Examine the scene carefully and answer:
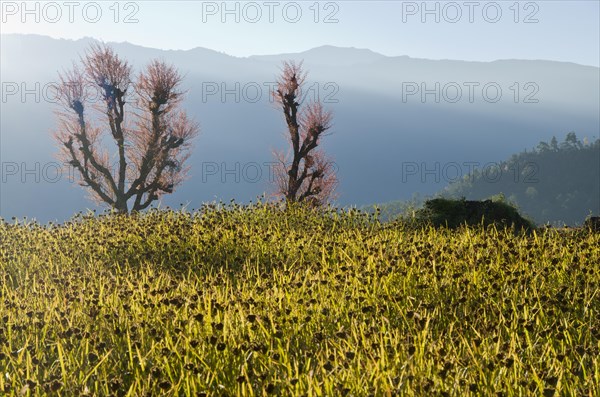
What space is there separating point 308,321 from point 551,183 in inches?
7375

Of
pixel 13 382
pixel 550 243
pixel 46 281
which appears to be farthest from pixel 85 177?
pixel 13 382

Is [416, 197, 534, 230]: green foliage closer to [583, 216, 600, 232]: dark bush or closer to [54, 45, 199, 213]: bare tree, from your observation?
[583, 216, 600, 232]: dark bush

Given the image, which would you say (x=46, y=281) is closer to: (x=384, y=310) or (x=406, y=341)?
(x=384, y=310)

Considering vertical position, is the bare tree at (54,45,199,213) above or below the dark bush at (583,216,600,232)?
above

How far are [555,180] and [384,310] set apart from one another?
18757 cm

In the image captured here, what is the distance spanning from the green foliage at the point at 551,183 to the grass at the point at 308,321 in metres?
170

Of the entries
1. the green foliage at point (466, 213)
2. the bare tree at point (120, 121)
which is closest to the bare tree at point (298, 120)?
the bare tree at point (120, 121)

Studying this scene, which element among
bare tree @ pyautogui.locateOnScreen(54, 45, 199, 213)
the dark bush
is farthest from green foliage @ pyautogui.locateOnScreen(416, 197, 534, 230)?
bare tree @ pyautogui.locateOnScreen(54, 45, 199, 213)

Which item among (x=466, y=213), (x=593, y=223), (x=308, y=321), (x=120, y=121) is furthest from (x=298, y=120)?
(x=308, y=321)

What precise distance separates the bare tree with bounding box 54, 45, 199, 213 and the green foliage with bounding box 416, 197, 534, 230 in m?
15.8

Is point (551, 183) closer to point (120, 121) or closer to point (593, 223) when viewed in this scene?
point (120, 121)

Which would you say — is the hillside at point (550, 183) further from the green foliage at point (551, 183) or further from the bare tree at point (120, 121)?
the bare tree at point (120, 121)

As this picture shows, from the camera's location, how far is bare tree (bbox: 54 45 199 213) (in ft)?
99.9

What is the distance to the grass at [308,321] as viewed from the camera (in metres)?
5.00
